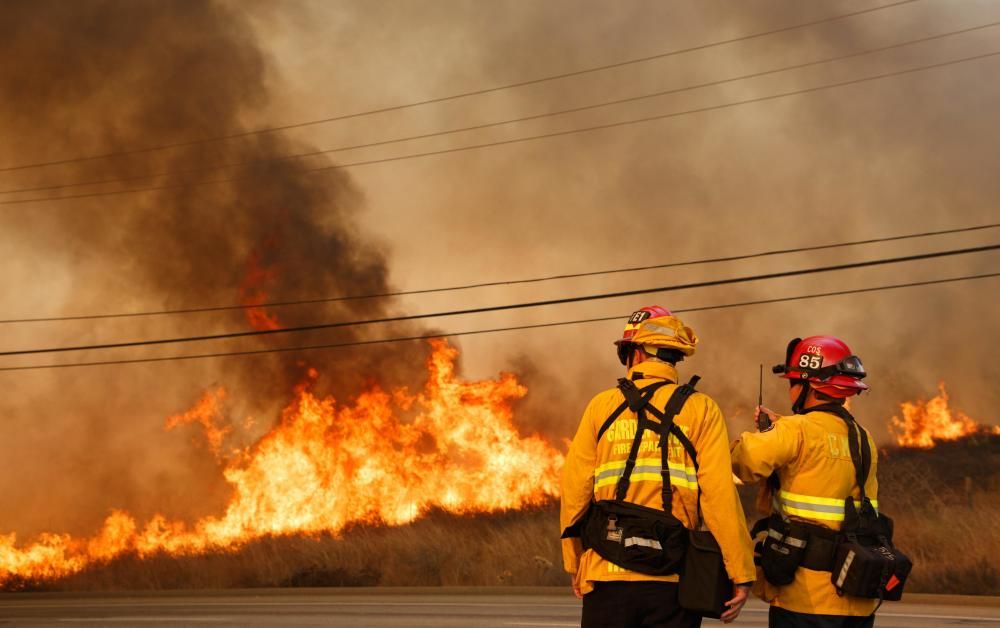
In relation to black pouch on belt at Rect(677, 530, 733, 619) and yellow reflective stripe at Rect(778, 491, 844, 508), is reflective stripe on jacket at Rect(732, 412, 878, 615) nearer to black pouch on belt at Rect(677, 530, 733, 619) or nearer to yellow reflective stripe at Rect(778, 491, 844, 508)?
yellow reflective stripe at Rect(778, 491, 844, 508)

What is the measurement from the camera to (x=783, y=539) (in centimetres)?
416

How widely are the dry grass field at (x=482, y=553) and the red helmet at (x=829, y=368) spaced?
11.2m

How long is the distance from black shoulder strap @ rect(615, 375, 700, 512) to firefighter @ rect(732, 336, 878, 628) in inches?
14.6

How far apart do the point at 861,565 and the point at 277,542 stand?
18.4 metres

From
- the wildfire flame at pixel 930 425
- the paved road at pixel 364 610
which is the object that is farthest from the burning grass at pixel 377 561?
the wildfire flame at pixel 930 425

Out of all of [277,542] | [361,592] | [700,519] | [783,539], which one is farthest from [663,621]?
[277,542]

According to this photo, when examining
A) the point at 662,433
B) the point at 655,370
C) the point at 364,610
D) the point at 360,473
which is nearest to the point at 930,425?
the point at 360,473

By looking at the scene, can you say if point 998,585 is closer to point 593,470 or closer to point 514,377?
point 593,470

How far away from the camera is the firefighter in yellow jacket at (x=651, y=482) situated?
3811mm

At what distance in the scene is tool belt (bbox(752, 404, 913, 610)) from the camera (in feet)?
13.0

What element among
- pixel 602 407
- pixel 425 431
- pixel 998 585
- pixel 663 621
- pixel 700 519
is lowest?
pixel 998 585

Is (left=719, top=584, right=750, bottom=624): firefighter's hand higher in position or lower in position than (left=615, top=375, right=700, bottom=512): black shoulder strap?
lower

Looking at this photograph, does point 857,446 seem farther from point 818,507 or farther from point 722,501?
point 722,501

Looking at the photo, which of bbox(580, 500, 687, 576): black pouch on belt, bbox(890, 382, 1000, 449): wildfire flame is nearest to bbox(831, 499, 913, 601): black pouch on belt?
bbox(580, 500, 687, 576): black pouch on belt
